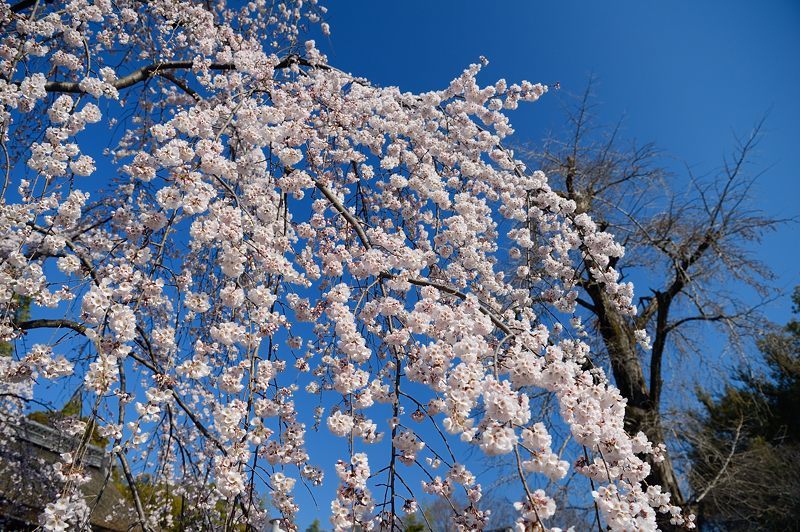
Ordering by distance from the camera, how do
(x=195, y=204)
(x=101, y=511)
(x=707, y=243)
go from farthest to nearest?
(x=101, y=511) → (x=707, y=243) → (x=195, y=204)

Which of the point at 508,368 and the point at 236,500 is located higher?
the point at 508,368

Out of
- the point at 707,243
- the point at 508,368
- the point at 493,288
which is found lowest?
the point at 508,368

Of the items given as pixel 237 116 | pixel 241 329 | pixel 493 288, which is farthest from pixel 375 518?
pixel 493 288

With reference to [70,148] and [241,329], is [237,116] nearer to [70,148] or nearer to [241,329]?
[70,148]

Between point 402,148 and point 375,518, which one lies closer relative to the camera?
point 375,518

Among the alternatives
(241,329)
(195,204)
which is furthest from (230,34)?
(241,329)

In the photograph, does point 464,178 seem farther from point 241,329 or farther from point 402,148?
point 241,329

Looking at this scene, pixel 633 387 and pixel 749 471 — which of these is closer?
pixel 749 471

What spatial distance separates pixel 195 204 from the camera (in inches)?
94.5

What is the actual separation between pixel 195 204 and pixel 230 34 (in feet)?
12.5

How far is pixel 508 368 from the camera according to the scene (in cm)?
228

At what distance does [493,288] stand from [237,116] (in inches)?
108

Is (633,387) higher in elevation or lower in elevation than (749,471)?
higher

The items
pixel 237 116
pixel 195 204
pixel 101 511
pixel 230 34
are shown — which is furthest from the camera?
pixel 101 511
